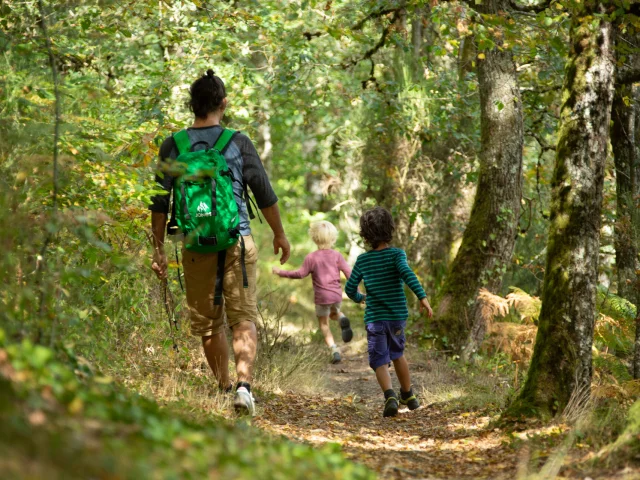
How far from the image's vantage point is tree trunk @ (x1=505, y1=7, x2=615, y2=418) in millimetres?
5246

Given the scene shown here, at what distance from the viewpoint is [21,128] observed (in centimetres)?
556

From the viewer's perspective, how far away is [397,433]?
598 cm

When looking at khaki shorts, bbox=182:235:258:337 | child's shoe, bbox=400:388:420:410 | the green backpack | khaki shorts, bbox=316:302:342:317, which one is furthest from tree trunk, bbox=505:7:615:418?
khaki shorts, bbox=316:302:342:317

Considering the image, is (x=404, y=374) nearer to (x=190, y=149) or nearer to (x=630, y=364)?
(x=630, y=364)

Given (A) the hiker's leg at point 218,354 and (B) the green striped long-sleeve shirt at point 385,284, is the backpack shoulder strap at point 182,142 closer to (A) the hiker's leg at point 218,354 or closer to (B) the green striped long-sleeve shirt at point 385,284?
(A) the hiker's leg at point 218,354

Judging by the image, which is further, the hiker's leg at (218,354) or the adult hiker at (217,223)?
the hiker's leg at (218,354)

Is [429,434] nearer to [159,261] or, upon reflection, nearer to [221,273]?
[221,273]

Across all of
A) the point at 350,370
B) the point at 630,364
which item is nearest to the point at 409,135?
the point at 350,370

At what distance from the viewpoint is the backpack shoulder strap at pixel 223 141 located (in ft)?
18.1

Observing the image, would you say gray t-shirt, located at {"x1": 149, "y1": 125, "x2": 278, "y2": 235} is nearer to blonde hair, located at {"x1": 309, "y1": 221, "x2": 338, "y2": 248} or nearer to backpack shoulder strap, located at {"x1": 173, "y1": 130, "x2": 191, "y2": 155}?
backpack shoulder strap, located at {"x1": 173, "y1": 130, "x2": 191, "y2": 155}

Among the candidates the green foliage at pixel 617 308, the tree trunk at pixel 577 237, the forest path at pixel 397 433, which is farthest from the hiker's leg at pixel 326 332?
the tree trunk at pixel 577 237

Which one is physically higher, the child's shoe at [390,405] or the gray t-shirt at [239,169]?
the gray t-shirt at [239,169]

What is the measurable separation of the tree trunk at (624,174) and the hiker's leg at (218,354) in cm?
377

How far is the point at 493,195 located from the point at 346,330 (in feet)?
8.26
